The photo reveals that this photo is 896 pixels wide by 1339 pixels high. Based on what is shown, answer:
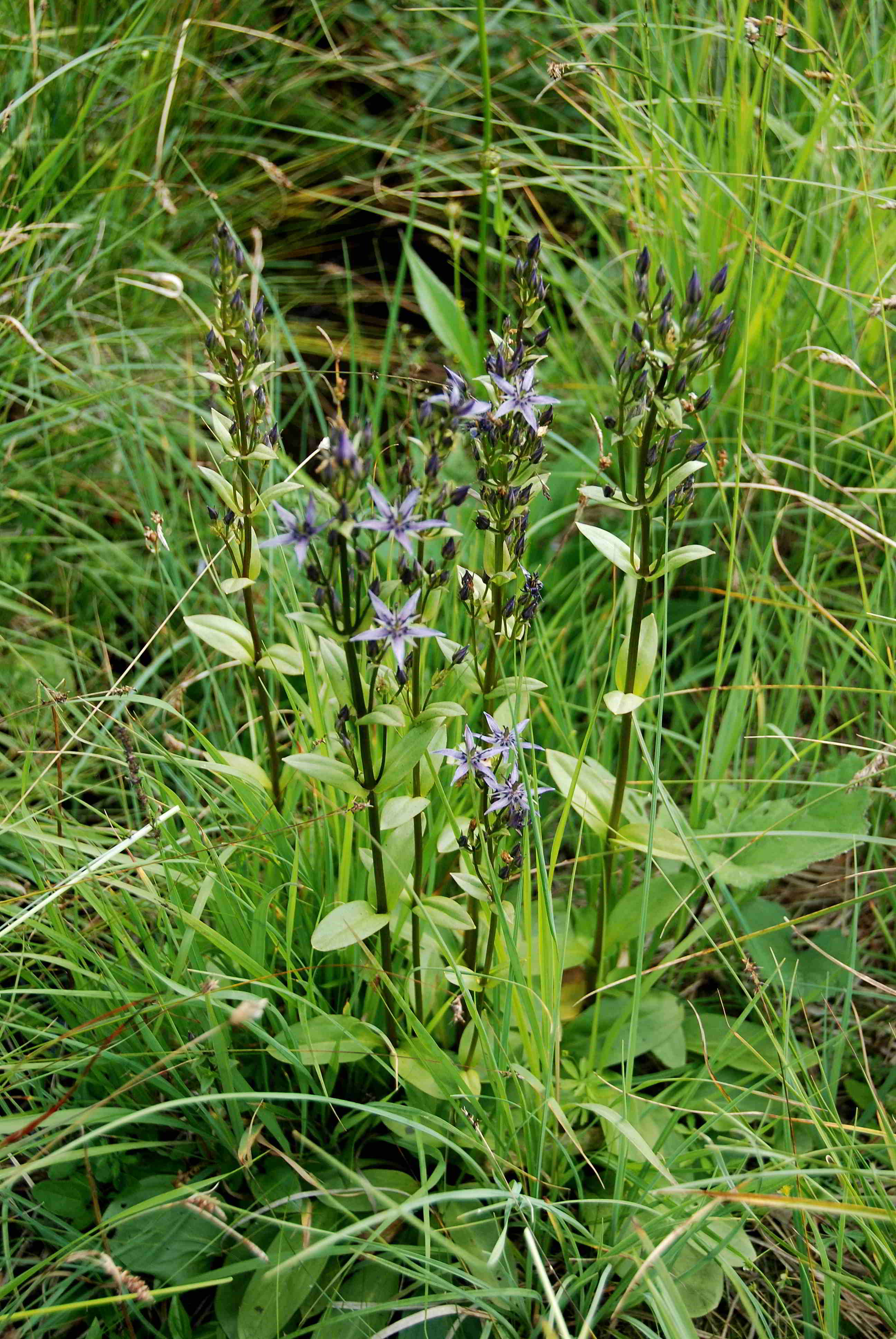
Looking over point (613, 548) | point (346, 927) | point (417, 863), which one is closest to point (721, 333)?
point (613, 548)

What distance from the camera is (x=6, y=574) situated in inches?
149

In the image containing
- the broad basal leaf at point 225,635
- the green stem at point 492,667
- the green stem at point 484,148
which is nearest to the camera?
the green stem at point 492,667

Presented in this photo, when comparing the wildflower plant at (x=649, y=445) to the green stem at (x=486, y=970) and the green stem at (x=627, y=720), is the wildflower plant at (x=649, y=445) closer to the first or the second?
the green stem at (x=627, y=720)

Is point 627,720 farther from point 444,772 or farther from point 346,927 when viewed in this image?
A: point 346,927

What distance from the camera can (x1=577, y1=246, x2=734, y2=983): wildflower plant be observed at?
2.30m

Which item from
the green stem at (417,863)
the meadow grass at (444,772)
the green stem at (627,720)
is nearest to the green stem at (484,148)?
the meadow grass at (444,772)

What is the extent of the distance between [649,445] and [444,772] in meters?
1.08

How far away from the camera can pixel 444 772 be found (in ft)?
9.79

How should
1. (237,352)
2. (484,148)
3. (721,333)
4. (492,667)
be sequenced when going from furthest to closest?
(484,148)
(492,667)
(237,352)
(721,333)

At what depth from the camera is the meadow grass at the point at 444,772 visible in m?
2.35

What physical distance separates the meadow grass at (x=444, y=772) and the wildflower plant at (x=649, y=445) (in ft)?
0.53

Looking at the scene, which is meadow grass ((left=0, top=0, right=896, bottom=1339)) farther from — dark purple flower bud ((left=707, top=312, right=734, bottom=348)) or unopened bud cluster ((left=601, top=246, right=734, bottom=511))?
dark purple flower bud ((left=707, top=312, right=734, bottom=348))

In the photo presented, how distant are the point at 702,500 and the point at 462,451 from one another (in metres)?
1.03

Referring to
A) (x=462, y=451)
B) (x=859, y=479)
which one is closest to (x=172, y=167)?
(x=462, y=451)
